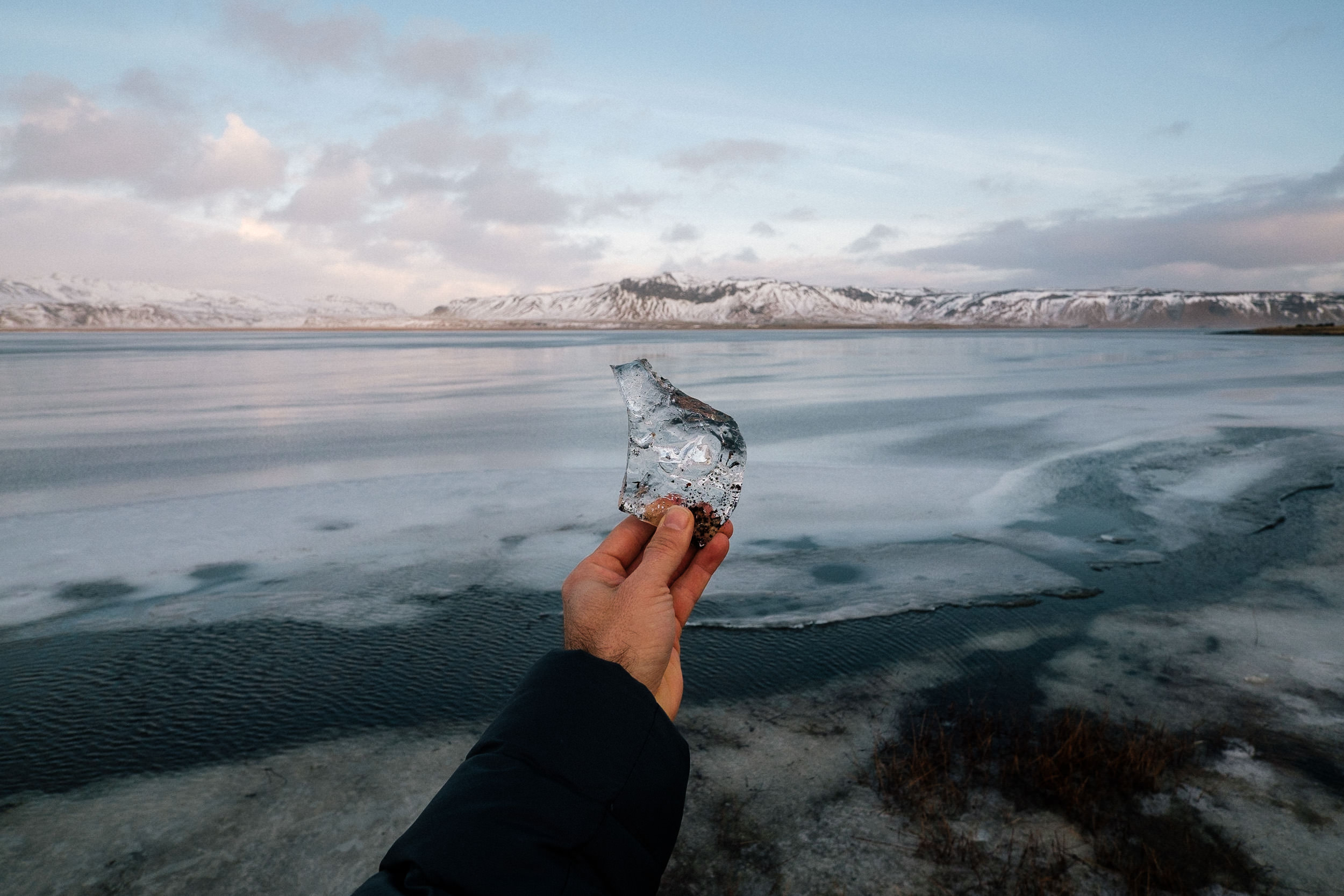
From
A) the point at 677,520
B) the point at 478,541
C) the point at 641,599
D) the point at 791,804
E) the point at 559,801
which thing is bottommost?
the point at 791,804

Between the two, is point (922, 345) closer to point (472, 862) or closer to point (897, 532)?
point (897, 532)

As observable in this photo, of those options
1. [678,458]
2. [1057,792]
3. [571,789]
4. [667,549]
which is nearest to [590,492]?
[1057,792]

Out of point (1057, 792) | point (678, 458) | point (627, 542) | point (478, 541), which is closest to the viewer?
point (627, 542)

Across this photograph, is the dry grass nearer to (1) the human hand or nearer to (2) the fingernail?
(1) the human hand

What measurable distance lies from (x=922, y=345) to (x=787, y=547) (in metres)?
60.2

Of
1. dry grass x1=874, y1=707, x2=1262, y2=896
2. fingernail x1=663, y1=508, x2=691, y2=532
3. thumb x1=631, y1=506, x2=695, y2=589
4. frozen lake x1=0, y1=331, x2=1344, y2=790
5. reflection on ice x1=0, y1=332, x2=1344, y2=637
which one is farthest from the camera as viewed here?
reflection on ice x1=0, y1=332, x2=1344, y2=637

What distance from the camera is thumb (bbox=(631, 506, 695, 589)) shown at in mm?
1735

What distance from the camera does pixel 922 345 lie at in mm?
63469

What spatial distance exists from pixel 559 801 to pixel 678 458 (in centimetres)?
122

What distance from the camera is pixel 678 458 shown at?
234cm

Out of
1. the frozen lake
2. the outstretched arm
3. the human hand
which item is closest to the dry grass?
the frozen lake

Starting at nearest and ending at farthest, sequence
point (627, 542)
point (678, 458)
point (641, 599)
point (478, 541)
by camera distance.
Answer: point (641, 599), point (627, 542), point (678, 458), point (478, 541)

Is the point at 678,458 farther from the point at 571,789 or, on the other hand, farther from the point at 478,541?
the point at 478,541

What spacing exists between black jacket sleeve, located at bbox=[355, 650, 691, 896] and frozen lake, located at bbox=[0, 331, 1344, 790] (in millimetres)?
3448
